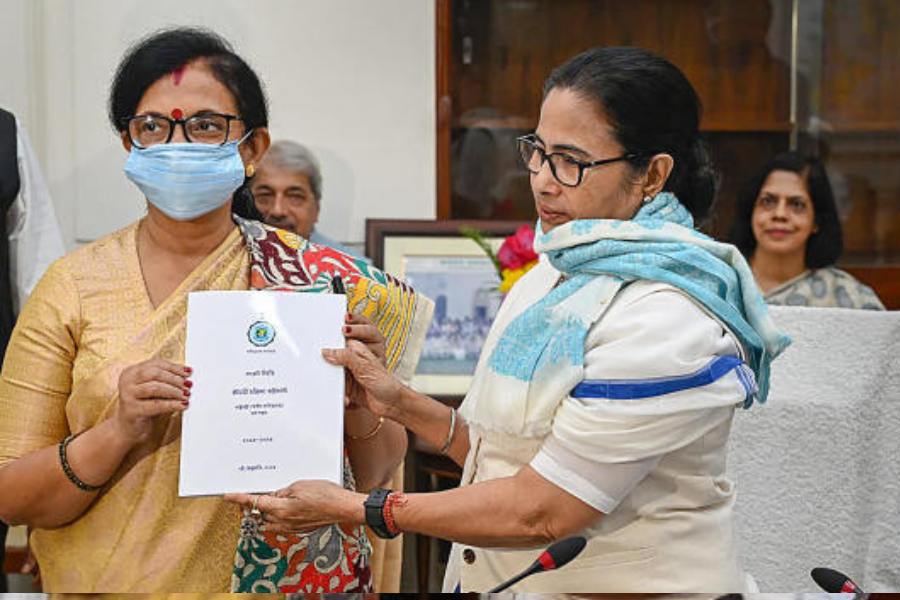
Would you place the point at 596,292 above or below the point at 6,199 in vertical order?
below

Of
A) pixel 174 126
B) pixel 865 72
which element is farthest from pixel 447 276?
pixel 174 126

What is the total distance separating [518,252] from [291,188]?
2.18ft

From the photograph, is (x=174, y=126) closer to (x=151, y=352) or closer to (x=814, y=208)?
(x=151, y=352)

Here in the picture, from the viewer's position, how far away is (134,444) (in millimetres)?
1482

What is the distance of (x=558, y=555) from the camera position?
1.34 m

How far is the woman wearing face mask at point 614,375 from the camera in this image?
1.32 m

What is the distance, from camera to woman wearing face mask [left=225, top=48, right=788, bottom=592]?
4.33ft

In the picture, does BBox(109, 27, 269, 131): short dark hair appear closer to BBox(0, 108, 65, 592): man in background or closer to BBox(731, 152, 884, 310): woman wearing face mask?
BBox(0, 108, 65, 592): man in background

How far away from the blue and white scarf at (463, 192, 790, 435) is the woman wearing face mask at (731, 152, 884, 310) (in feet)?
6.41

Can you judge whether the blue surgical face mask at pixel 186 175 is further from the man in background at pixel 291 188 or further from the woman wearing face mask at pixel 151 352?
the man in background at pixel 291 188

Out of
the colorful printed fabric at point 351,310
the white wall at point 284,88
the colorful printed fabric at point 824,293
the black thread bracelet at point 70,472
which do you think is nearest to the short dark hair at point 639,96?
the colorful printed fabric at point 351,310

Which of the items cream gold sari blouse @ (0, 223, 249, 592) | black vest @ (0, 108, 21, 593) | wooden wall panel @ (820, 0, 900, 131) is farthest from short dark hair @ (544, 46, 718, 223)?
wooden wall panel @ (820, 0, 900, 131)

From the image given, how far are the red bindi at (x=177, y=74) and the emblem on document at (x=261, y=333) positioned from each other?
30cm

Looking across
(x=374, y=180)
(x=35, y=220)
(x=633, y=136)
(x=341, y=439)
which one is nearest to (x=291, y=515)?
(x=341, y=439)
